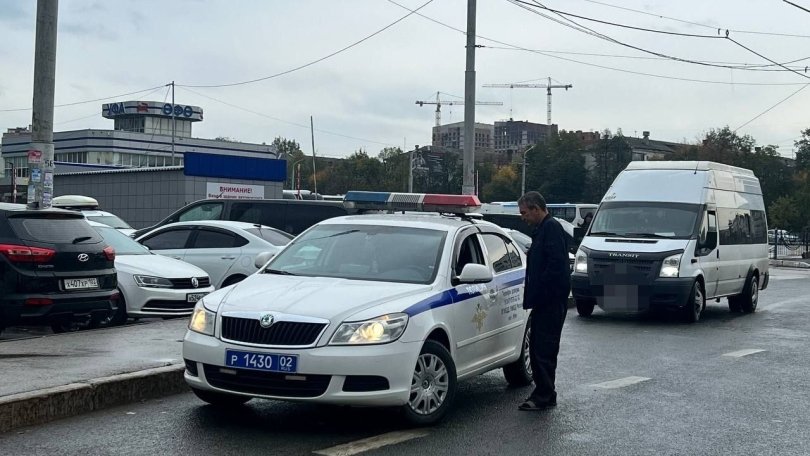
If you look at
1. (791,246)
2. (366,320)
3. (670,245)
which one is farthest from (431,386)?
(791,246)

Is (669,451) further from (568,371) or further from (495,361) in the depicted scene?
(568,371)

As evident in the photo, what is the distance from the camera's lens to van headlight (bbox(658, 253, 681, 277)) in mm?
14992

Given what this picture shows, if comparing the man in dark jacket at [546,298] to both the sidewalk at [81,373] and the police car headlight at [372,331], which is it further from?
the sidewalk at [81,373]

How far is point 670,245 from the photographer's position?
1529cm

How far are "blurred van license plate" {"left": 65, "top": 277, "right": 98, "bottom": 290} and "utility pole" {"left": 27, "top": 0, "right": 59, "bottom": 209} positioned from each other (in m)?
2.80

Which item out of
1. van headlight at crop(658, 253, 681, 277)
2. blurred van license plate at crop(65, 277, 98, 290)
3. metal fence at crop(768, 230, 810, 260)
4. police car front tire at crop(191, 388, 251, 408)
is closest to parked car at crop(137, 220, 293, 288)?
blurred van license plate at crop(65, 277, 98, 290)

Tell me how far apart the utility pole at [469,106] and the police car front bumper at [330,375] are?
44.5 feet

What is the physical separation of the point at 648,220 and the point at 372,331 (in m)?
10.4

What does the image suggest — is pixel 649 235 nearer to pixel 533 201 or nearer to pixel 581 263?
pixel 581 263

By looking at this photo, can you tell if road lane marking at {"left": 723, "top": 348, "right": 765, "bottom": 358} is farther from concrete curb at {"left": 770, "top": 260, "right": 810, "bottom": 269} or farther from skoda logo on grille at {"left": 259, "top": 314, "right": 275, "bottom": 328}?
concrete curb at {"left": 770, "top": 260, "right": 810, "bottom": 269}

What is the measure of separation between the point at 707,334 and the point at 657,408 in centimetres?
627

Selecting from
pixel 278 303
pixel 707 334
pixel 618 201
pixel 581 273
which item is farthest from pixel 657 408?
pixel 618 201

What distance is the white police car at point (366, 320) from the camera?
21.6 ft

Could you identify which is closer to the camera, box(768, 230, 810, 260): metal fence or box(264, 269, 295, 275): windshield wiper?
box(264, 269, 295, 275): windshield wiper
